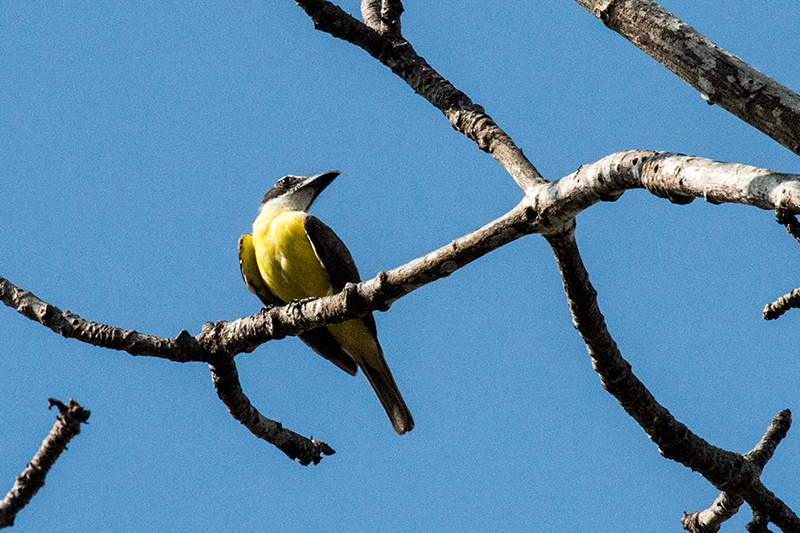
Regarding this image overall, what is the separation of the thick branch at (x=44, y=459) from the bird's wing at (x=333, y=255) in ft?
13.4

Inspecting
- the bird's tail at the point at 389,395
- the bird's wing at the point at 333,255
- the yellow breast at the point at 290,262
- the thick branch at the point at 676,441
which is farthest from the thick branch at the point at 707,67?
the bird's tail at the point at 389,395

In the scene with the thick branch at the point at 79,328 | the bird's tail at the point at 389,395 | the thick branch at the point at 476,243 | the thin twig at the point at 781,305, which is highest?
the thin twig at the point at 781,305

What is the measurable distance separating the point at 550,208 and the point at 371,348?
3.89m

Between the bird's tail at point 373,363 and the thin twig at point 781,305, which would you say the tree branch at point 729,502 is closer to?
the thin twig at point 781,305

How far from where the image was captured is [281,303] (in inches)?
315

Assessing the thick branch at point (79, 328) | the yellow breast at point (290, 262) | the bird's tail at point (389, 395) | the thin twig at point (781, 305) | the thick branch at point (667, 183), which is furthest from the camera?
the yellow breast at point (290, 262)

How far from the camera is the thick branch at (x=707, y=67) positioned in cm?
308

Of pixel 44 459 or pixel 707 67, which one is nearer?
pixel 44 459

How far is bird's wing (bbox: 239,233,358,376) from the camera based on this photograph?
297 inches

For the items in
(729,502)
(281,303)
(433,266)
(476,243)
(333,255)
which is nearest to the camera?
(476,243)

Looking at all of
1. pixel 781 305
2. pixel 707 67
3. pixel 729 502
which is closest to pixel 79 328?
pixel 707 67

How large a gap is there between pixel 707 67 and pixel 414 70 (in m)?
3.12

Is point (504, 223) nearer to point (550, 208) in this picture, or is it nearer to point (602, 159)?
point (550, 208)

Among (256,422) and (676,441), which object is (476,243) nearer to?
(256,422)
